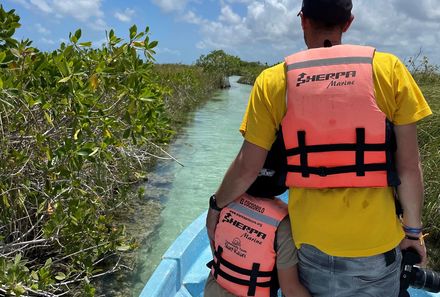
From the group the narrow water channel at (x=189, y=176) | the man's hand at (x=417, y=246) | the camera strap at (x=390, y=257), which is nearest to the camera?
the camera strap at (x=390, y=257)

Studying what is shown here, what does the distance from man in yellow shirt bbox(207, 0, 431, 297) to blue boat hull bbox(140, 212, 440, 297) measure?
1.59m

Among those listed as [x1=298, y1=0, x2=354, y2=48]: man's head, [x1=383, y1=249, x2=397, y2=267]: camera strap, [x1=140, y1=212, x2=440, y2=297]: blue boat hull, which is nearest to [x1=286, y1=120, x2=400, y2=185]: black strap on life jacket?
[x1=383, y1=249, x2=397, y2=267]: camera strap

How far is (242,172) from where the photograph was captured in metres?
1.61

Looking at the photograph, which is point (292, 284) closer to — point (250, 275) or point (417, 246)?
point (250, 275)

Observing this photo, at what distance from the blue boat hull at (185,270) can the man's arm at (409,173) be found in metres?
1.81

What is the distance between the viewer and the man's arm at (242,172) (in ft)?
5.14

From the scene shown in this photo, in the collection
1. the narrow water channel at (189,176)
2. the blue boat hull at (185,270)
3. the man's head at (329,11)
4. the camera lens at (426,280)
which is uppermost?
the man's head at (329,11)

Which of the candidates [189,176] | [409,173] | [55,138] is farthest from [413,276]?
[189,176]

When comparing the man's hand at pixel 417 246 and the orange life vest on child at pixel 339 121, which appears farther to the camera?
the man's hand at pixel 417 246

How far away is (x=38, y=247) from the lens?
3.44 metres

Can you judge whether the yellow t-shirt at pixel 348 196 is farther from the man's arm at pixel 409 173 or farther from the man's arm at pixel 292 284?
the man's arm at pixel 292 284

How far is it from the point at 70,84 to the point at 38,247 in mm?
1615

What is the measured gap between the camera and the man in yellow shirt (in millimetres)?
1436

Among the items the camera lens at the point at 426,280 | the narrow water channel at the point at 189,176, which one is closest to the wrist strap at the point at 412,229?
the camera lens at the point at 426,280
